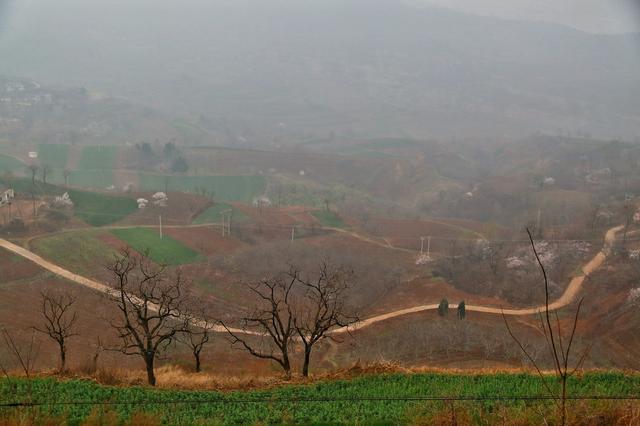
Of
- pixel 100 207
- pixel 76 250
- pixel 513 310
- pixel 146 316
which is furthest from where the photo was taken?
pixel 100 207

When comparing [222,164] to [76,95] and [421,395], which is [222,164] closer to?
[76,95]

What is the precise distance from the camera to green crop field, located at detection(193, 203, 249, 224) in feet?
243

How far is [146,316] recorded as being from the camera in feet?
79.0

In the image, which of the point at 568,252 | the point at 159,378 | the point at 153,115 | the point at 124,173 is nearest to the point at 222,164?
the point at 124,173

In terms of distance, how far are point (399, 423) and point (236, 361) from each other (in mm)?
19091

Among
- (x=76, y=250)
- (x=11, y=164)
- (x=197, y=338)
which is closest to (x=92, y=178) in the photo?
(x=11, y=164)

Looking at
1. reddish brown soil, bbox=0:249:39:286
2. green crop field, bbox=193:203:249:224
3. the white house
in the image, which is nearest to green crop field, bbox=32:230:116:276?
reddish brown soil, bbox=0:249:39:286

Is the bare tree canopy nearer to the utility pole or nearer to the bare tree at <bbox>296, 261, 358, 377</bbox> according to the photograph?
the bare tree at <bbox>296, 261, 358, 377</bbox>

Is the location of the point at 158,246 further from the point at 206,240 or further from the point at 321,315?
the point at 321,315

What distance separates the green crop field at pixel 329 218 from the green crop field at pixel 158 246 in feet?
71.1

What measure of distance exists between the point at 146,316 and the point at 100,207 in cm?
5004

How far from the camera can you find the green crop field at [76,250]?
1953 inches

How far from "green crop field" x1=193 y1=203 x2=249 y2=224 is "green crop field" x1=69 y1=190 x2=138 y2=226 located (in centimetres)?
816

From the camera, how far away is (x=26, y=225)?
56.8 meters
